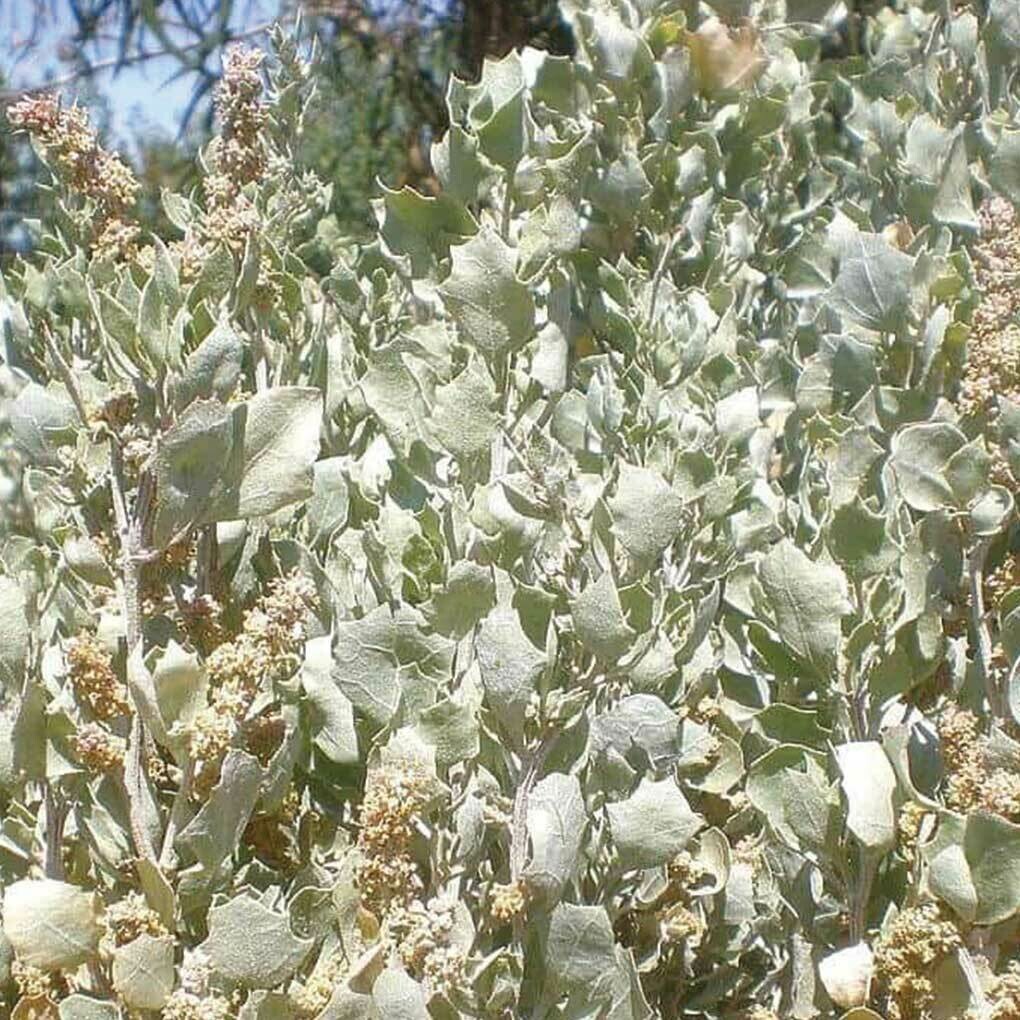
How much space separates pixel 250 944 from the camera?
0.74 m

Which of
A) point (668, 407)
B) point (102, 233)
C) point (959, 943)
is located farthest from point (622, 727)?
point (102, 233)

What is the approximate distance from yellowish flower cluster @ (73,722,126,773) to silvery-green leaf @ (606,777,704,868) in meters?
0.24

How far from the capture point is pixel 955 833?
77 centimetres

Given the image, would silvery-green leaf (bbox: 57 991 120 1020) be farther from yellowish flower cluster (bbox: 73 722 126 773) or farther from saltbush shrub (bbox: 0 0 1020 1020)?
yellowish flower cluster (bbox: 73 722 126 773)

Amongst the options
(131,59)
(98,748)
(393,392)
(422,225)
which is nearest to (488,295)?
(393,392)

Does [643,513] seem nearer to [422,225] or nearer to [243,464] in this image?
[243,464]

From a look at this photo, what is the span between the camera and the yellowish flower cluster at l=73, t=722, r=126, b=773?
79 cm

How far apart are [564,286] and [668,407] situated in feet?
0.34

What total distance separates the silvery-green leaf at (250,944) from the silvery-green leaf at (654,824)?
0.16 meters

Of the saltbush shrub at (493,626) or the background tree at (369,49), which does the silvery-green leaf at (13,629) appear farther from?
the background tree at (369,49)

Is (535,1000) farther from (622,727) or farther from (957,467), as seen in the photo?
(957,467)

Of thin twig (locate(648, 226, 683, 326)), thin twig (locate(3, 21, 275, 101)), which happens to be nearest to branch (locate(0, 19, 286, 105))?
thin twig (locate(3, 21, 275, 101))

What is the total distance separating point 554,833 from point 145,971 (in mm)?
196

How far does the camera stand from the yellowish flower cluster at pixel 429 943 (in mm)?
727
